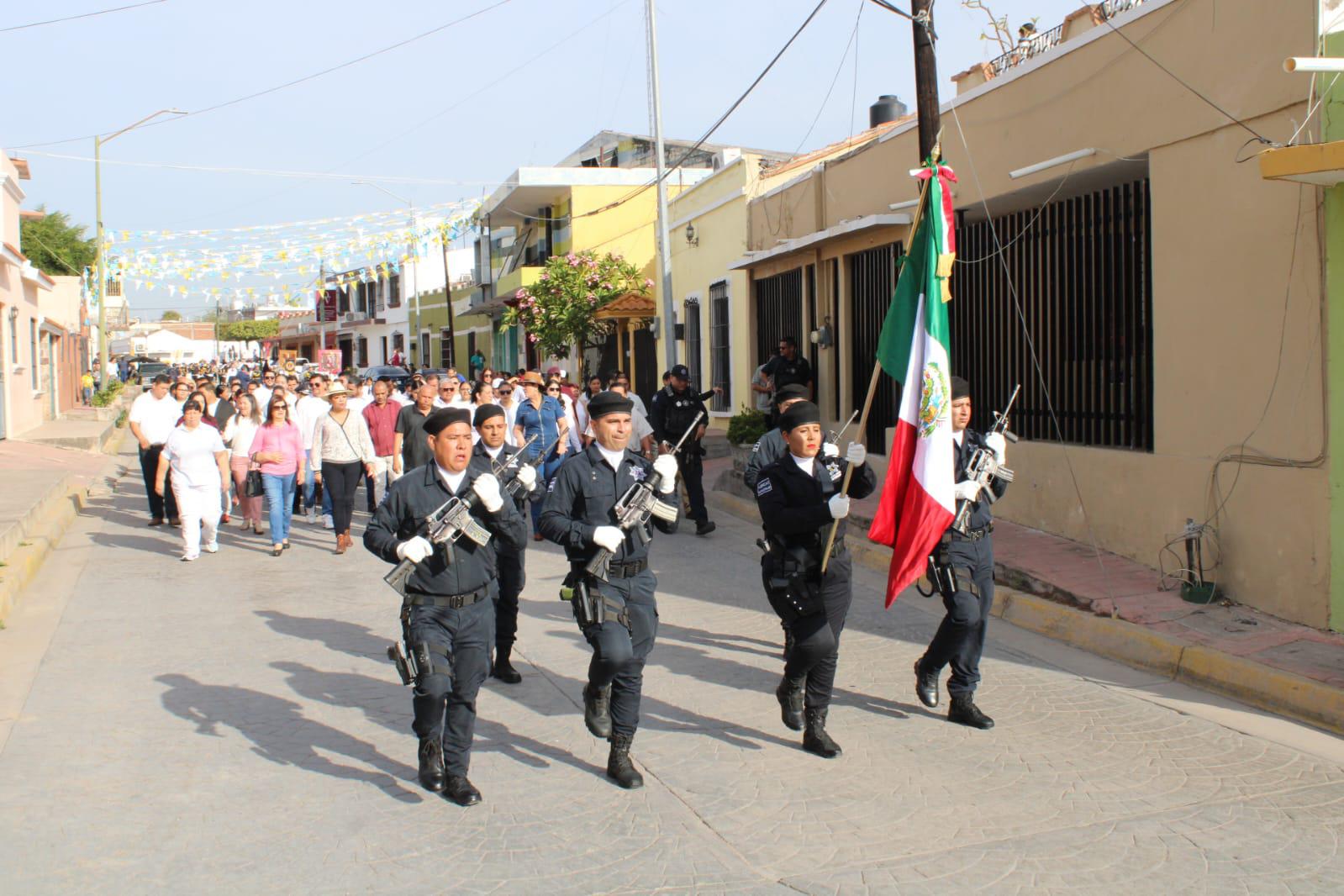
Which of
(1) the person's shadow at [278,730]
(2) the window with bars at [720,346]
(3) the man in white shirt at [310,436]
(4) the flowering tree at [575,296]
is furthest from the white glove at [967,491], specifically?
(4) the flowering tree at [575,296]

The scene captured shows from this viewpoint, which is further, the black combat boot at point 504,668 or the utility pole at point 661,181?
the utility pole at point 661,181

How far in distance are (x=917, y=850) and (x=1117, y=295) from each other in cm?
669

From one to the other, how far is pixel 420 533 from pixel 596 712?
126 centimetres

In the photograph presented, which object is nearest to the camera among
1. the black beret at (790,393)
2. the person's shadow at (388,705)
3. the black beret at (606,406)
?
the black beret at (606,406)

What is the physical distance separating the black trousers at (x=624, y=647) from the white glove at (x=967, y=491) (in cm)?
170

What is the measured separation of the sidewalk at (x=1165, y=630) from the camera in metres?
6.46

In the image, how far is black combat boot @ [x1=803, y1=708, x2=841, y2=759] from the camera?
5648 mm

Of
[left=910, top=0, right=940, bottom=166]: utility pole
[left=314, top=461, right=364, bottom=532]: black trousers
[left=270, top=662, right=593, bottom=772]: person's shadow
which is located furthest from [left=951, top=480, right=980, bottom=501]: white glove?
[left=314, top=461, right=364, bottom=532]: black trousers

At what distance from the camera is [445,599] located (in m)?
5.14

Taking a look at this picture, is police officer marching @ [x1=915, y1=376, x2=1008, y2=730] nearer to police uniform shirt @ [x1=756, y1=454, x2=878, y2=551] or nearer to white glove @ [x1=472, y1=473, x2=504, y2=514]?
police uniform shirt @ [x1=756, y1=454, x2=878, y2=551]

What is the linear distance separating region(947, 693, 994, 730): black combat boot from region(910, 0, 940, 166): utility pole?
533cm

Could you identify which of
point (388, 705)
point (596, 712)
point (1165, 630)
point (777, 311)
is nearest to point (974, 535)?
point (596, 712)

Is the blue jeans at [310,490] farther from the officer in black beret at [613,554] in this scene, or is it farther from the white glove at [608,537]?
the white glove at [608,537]

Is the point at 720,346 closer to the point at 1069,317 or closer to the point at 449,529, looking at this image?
the point at 1069,317
